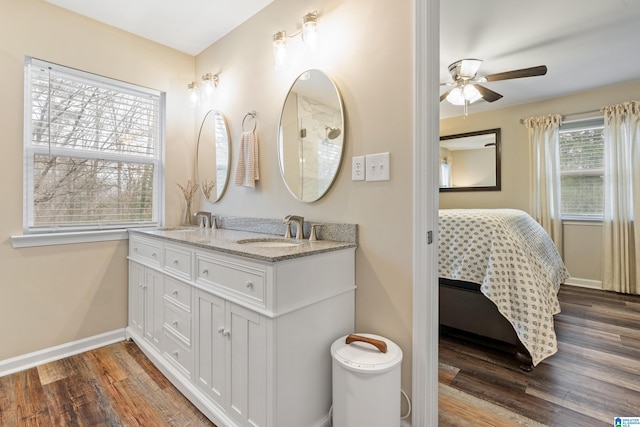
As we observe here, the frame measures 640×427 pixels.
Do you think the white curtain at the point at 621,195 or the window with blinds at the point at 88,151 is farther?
the white curtain at the point at 621,195

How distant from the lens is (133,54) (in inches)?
96.7

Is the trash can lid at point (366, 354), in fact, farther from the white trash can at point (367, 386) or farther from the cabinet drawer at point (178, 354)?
the cabinet drawer at point (178, 354)

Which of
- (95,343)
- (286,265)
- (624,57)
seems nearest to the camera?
(286,265)

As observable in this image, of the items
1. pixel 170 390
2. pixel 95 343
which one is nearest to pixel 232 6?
pixel 170 390

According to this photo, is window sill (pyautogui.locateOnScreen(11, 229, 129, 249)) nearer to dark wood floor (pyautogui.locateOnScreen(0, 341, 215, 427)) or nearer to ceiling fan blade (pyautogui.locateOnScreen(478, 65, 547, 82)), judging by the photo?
dark wood floor (pyautogui.locateOnScreen(0, 341, 215, 427))

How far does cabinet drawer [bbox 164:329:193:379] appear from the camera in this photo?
5.55 ft

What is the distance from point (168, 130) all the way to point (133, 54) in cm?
63

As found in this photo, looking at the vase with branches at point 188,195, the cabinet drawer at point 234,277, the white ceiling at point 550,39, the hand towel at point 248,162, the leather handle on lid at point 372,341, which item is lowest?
the leather handle on lid at point 372,341

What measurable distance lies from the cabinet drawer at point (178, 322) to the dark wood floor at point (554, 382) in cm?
144

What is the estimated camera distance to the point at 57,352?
6.98 ft

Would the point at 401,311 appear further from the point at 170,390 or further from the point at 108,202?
the point at 108,202

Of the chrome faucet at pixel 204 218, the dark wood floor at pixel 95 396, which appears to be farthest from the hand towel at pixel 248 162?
the dark wood floor at pixel 95 396

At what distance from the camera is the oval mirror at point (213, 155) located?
2.47m

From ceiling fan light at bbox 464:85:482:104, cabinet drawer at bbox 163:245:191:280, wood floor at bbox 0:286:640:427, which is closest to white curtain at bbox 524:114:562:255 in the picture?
ceiling fan light at bbox 464:85:482:104
